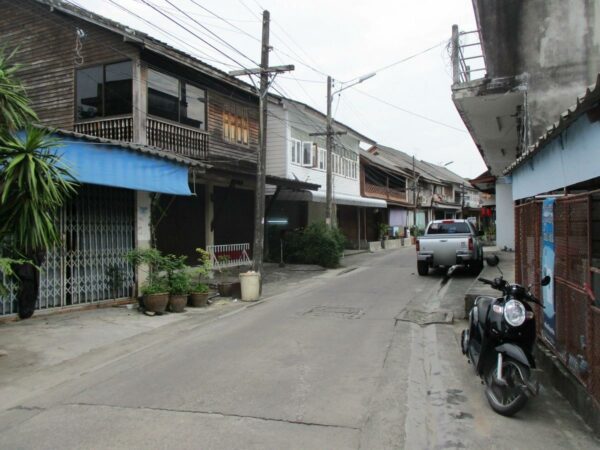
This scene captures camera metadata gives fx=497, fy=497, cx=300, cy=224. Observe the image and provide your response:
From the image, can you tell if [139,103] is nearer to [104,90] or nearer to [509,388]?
[104,90]

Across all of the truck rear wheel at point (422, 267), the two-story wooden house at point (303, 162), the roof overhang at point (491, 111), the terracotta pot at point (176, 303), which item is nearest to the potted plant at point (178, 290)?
the terracotta pot at point (176, 303)

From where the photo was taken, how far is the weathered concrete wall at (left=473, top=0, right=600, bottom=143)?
36.9 feet

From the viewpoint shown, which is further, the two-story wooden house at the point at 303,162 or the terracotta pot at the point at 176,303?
the two-story wooden house at the point at 303,162

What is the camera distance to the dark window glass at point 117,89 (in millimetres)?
14453

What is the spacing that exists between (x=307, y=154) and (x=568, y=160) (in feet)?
65.6

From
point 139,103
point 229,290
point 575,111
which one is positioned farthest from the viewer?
point 139,103

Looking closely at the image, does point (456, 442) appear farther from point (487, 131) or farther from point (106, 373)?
point (487, 131)

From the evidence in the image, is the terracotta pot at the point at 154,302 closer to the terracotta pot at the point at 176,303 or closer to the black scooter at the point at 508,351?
the terracotta pot at the point at 176,303

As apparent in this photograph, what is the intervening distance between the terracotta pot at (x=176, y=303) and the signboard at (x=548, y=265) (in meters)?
7.22

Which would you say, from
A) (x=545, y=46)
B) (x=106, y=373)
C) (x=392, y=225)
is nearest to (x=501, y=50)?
(x=545, y=46)

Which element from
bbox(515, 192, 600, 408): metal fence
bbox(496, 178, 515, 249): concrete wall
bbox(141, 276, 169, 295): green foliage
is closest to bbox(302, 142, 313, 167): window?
bbox(496, 178, 515, 249): concrete wall

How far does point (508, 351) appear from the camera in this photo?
4723 mm

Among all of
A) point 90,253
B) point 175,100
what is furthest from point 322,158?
point 90,253

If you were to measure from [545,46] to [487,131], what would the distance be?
4.68m
